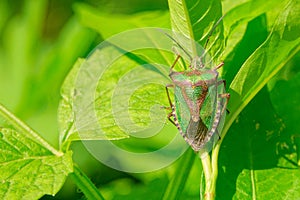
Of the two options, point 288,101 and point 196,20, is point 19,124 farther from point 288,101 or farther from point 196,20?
point 288,101

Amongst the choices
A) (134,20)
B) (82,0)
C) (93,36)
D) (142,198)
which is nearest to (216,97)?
(134,20)

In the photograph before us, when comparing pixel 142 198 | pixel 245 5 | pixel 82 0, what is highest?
pixel 245 5

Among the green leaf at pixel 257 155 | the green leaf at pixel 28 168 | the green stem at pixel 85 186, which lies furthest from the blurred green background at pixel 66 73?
the green leaf at pixel 28 168

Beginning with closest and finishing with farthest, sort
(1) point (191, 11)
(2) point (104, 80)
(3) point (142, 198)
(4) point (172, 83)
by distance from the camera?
(1) point (191, 11)
(4) point (172, 83)
(2) point (104, 80)
(3) point (142, 198)

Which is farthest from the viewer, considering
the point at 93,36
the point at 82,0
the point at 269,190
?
the point at 82,0

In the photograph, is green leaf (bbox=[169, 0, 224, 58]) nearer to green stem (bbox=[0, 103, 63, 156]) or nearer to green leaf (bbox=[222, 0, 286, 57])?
green leaf (bbox=[222, 0, 286, 57])

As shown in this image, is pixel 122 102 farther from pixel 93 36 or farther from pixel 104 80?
pixel 93 36

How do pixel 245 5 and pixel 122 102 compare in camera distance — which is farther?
pixel 245 5

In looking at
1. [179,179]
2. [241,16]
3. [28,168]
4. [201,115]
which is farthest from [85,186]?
[241,16]
